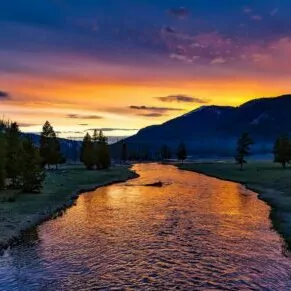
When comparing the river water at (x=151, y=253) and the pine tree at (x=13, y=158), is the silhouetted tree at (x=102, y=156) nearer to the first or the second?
the pine tree at (x=13, y=158)

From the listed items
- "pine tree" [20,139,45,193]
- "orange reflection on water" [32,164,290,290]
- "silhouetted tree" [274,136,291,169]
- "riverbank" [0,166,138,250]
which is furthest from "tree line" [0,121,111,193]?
"silhouetted tree" [274,136,291,169]

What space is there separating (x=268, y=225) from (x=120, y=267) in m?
21.8

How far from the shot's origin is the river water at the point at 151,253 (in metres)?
27.5

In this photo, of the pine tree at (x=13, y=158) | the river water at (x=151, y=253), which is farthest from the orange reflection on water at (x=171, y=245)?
the pine tree at (x=13, y=158)

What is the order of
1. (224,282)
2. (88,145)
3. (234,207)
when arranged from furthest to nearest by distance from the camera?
1. (88,145)
2. (234,207)
3. (224,282)

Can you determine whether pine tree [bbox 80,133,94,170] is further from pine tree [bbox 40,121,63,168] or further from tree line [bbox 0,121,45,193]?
tree line [bbox 0,121,45,193]

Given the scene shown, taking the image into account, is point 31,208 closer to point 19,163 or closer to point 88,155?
point 19,163

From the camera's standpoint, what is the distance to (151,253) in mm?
34375

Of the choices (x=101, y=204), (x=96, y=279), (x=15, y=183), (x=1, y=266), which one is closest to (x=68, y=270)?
(x=96, y=279)

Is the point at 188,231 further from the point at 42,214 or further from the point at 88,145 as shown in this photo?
A: the point at 88,145

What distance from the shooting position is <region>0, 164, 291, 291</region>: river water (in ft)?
90.1

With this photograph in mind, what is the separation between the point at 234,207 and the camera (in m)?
60.1

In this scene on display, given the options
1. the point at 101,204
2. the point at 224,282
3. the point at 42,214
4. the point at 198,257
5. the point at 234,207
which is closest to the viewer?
the point at 224,282

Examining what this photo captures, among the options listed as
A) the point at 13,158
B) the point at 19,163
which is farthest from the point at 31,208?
the point at 13,158
